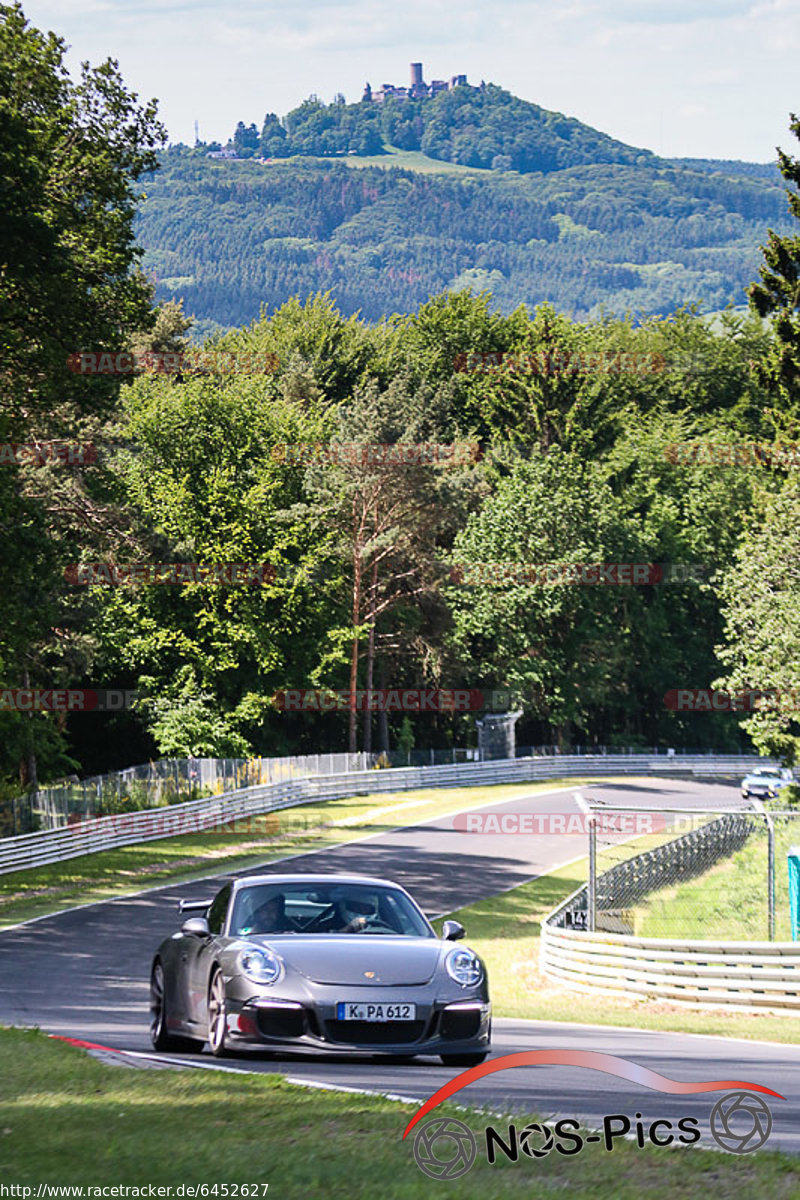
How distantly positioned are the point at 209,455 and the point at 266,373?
24.2 metres

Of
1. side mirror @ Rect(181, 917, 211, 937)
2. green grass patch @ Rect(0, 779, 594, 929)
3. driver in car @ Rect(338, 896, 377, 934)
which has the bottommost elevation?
green grass patch @ Rect(0, 779, 594, 929)

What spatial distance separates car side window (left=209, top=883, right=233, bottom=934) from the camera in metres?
11.0

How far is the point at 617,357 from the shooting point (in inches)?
3536

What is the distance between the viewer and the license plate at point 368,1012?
9.61m

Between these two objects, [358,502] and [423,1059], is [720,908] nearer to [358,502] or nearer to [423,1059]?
[423,1059]

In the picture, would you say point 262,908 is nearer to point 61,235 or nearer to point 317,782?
point 61,235

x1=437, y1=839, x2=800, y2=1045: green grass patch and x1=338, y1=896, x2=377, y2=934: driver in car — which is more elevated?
x1=338, y1=896, x2=377, y2=934: driver in car

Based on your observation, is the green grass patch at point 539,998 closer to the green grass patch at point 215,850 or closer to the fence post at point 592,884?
the fence post at point 592,884

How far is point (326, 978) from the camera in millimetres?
9750

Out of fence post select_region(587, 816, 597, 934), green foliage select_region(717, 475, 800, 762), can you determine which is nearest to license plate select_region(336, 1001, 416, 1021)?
fence post select_region(587, 816, 597, 934)

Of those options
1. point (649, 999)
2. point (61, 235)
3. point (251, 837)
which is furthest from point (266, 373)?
point (649, 999)

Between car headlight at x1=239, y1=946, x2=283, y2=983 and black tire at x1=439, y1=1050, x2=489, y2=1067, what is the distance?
1.26 metres

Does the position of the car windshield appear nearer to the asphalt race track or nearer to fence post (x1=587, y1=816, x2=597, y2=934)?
the asphalt race track

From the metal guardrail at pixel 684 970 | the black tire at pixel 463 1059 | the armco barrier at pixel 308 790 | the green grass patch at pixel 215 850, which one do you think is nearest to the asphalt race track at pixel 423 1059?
the black tire at pixel 463 1059
